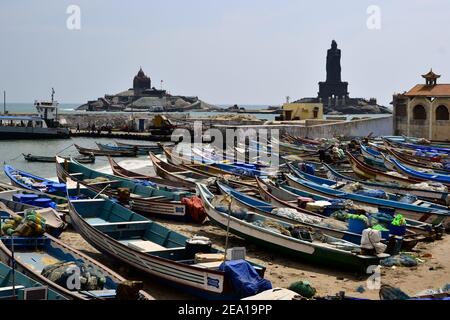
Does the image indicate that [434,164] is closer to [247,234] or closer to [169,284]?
[247,234]

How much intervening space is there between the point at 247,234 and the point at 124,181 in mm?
7790

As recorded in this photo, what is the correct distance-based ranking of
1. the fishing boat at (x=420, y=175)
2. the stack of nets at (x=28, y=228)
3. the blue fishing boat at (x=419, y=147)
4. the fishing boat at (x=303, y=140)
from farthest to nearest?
the fishing boat at (x=303, y=140) < the blue fishing boat at (x=419, y=147) < the fishing boat at (x=420, y=175) < the stack of nets at (x=28, y=228)

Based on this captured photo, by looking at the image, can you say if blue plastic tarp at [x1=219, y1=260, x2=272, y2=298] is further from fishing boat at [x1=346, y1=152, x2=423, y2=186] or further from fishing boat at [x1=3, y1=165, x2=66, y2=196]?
fishing boat at [x1=346, y1=152, x2=423, y2=186]

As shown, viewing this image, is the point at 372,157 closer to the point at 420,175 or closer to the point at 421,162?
the point at 421,162

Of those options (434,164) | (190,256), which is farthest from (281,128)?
(190,256)

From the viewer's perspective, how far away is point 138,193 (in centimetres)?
2184

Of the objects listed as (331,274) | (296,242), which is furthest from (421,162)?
(331,274)

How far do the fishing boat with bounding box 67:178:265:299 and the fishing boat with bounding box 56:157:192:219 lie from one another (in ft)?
7.66

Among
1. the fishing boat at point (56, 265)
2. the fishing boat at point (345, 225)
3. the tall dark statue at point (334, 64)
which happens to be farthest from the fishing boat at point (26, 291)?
the tall dark statue at point (334, 64)

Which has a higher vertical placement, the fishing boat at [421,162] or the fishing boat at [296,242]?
the fishing boat at [421,162]

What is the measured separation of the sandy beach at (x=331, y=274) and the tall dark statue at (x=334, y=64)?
170 meters

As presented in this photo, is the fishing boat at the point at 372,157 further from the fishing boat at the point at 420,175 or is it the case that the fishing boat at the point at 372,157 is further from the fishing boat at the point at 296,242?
the fishing boat at the point at 296,242

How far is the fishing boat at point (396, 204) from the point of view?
1825 centimetres

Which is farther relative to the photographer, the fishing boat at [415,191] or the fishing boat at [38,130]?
the fishing boat at [38,130]
